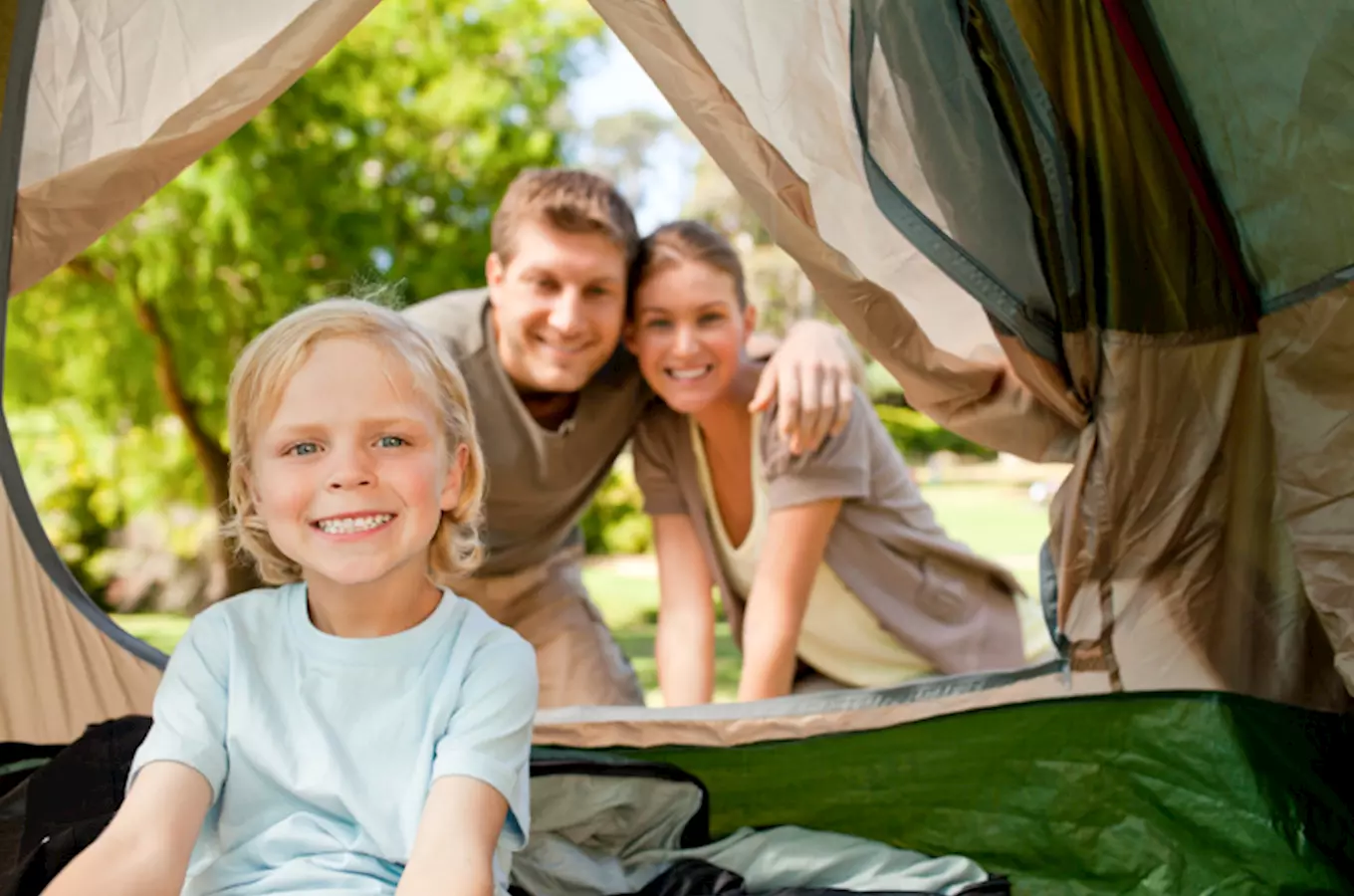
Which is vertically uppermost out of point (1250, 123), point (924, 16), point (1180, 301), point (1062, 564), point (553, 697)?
point (924, 16)

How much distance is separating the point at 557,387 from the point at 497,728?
101 centimetres

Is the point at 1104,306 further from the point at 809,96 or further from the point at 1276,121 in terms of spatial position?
the point at 809,96

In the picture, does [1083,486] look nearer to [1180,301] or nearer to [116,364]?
[1180,301]

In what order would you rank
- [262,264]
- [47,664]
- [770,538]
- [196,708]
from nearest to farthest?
[196,708] < [47,664] < [770,538] < [262,264]

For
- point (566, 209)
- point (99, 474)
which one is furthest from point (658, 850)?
point (99, 474)

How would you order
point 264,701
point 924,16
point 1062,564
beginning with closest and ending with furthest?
point 264,701 → point 924,16 → point 1062,564

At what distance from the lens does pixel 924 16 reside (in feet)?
5.24

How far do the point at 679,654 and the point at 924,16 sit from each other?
1.31m

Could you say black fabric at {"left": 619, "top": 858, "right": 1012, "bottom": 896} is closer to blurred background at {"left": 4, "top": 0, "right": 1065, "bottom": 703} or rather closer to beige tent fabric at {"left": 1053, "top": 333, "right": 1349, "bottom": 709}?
beige tent fabric at {"left": 1053, "top": 333, "right": 1349, "bottom": 709}

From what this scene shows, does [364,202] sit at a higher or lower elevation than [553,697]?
higher

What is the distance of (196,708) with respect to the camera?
132 centimetres

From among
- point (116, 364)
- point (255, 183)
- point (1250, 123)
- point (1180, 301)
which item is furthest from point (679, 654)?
point (116, 364)

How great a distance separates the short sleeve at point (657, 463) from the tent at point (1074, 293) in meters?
0.74

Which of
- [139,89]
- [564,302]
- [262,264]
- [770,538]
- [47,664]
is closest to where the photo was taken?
[139,89]
